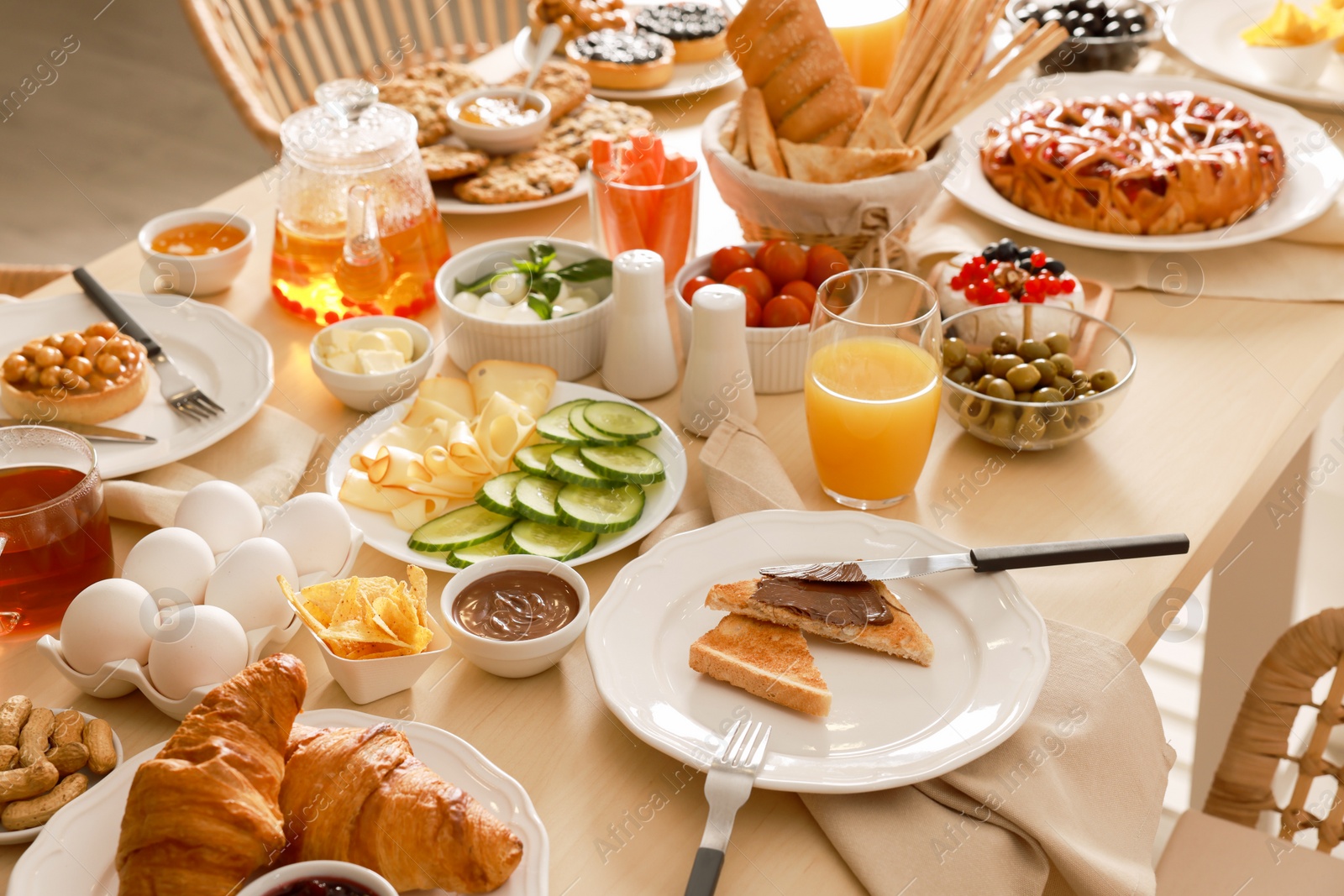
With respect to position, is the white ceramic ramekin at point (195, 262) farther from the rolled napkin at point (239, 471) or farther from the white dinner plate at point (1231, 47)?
the white dinner plate at point (1231, 47)

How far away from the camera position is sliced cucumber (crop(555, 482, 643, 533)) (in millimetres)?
1255

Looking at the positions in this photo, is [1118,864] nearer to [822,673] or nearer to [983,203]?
[822,673]

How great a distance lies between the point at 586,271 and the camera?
5.36 ft

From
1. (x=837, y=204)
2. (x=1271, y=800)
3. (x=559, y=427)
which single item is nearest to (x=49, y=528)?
(x=559, y=427)

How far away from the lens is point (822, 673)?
1099mm

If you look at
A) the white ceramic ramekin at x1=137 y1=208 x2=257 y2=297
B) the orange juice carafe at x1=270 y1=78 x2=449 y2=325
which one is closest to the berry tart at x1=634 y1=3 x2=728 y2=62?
the orange juice carafe at x1=270 y1=78 x2=449 y2=325

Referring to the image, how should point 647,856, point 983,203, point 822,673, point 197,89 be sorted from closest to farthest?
point 647,856, point 822,673, point 983,203, point 197,89

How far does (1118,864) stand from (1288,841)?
78 cm

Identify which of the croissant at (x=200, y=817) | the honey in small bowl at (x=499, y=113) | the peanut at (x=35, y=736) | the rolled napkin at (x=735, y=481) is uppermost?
the croissant at (x=200, y=817)

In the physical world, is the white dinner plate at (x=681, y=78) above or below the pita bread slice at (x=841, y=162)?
below

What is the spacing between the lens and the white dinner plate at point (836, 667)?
1.00m

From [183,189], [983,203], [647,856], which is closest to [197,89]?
[183,189]

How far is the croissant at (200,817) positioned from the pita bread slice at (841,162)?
3.84 feet

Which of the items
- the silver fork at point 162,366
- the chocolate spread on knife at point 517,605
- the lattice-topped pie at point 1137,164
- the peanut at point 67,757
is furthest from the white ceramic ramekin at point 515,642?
the lattice-topped pie at point 1137,164
